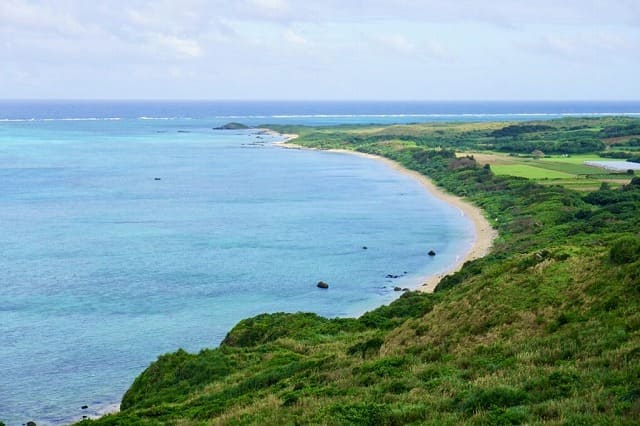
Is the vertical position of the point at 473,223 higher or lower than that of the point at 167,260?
higher

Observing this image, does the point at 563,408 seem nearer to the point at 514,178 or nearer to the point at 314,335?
the point at 314,335

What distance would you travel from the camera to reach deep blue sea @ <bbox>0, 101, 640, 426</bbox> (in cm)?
4531

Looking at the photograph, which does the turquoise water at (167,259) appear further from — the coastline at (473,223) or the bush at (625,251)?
the bush at (625,251)

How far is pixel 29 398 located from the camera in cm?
3928

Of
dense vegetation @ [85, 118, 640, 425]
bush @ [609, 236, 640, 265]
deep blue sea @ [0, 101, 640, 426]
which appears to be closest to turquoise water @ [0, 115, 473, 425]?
deep blue sea @ [0, 101, 640, 426]

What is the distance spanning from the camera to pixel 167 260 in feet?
229

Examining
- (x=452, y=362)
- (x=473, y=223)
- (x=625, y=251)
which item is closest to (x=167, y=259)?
(x=473, y=223)

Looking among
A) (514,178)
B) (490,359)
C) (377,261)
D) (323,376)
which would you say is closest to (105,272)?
(377,261)

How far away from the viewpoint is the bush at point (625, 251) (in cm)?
3045

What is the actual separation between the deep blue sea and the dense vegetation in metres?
8.38

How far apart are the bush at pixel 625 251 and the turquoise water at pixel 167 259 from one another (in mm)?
24229

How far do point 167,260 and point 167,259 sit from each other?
39cm

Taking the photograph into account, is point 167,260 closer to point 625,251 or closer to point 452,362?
point 625,251

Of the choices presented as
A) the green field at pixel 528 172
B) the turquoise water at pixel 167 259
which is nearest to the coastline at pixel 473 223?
the turquoise water at pixel 167 259
